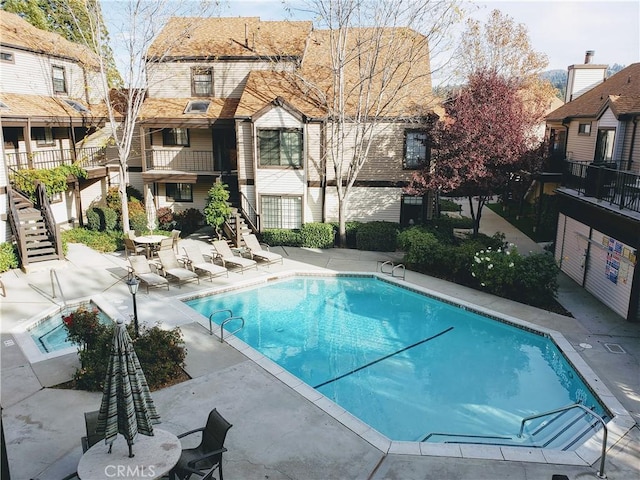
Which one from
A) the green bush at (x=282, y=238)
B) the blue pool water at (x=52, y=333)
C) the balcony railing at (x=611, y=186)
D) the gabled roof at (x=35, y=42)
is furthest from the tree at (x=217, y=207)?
the balcony railing at (x=611, y=186)

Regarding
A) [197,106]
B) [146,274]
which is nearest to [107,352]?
[146,274]

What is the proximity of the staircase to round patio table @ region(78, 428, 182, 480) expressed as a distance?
584 inches

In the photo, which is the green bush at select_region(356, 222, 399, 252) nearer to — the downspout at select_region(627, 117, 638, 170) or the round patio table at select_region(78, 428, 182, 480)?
the downspout at select_region(627, 117, 638, 170)

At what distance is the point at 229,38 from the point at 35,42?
10208mm

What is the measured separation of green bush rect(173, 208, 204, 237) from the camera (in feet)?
88.6

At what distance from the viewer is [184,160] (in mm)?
28312

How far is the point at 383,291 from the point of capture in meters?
19.3

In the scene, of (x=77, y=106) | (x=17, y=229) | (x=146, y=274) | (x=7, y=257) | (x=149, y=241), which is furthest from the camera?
(x=77, y=106)

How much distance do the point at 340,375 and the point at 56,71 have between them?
80.3ft

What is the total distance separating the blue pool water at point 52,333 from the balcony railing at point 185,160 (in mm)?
13666

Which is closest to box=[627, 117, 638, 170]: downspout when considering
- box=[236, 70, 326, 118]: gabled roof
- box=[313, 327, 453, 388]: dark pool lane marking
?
box=[313, 327, 453, 388]: dark pool lane marking

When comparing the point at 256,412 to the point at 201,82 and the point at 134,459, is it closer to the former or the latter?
the point at 134,459

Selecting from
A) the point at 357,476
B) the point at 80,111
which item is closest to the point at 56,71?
the point at 80,111

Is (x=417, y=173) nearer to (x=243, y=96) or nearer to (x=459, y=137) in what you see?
Answer: (x=459, y=137)
